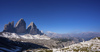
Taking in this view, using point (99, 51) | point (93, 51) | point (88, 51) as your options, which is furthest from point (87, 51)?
point (99, 51)

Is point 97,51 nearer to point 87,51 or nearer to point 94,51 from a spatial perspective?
point 94,51

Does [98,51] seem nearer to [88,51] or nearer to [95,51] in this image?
[95,51]

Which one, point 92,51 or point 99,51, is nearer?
point 99,51

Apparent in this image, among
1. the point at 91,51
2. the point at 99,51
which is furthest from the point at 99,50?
the point at 91,51

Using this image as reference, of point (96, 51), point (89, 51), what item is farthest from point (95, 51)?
point (89, 51)

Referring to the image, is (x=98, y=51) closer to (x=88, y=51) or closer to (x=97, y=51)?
(x=97, y=51)

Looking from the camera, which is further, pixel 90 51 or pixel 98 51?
pixel 90 51

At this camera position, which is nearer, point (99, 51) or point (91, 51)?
point (99, 51)
